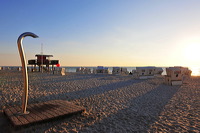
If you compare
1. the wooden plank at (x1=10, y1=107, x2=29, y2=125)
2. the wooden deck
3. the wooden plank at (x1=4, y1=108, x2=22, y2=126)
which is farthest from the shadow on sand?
the wooden plank at (x1=4, y1=108, x2=22, y2=126)

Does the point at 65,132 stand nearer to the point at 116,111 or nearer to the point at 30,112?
the point at 30,112

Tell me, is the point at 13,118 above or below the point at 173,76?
below

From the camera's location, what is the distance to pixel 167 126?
424cm

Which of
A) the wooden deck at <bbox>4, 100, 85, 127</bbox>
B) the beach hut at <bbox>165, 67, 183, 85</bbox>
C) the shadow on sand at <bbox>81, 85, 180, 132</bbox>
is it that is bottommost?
the shadow on sand at <bbox>81, 85, 180, 132</bbox>

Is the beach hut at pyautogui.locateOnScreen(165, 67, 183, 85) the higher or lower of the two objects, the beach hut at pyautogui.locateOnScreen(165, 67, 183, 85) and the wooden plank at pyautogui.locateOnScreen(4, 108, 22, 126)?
the higher

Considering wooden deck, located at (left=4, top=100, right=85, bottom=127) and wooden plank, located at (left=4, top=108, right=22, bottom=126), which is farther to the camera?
wooden deck, located at (left=4, top=100, right=85, bottom=127)

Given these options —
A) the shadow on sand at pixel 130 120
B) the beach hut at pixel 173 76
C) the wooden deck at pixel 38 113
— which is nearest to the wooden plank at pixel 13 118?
the wooden deck at pixel 38 113

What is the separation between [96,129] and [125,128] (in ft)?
2.89

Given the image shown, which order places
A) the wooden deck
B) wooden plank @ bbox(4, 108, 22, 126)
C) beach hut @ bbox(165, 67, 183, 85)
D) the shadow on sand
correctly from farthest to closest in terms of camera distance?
beach hut @ bbox(165, 67, 183, 85), the shadow on sand, the wooden deck, wooden plank @ bbox(4, 108, 22, 126)

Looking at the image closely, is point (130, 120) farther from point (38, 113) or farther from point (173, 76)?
point (173, 76)

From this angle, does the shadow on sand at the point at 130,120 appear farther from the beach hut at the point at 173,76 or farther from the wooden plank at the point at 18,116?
the beach hut at the point at 173,76

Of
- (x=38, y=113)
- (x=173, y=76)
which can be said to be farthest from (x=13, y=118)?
(x=173, y=76)

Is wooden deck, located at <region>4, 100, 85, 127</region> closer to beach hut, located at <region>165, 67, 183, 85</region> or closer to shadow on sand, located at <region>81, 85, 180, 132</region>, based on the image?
shadow on sand, located at <region>81, 85, 180, 132</region>

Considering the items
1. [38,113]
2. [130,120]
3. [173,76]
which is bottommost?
[130,120]
